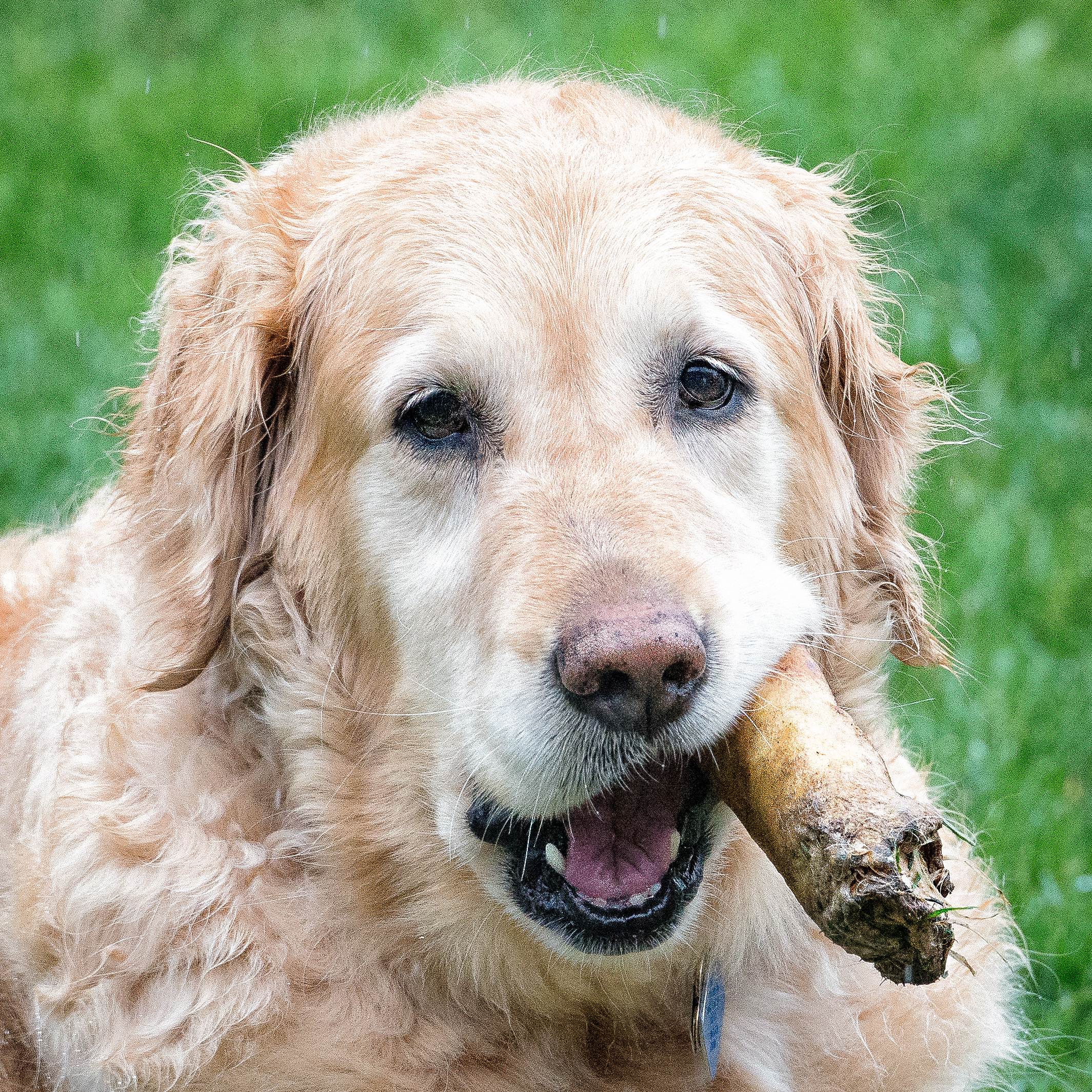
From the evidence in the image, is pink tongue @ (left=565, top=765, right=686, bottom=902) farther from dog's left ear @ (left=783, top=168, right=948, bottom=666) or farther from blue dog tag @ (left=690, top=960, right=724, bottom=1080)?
dog's left ear @ (left=783, top=168, right=948, bottom=666)

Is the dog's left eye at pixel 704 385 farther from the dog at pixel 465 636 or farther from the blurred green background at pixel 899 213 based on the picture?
the blurred green background at pixel 899 213

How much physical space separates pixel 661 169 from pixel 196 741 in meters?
1.69

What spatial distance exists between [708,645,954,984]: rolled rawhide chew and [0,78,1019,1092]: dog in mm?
98

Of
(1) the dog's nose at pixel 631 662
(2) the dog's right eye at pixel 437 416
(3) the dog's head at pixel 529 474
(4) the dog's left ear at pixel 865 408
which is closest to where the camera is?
(1) the dog's nose at pixel 631 662

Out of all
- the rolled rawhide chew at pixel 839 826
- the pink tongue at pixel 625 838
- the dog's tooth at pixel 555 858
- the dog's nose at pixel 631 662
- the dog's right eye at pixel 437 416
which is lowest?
the dog's tooth at pixel 555 858

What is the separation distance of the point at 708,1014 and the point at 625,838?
1.76ft

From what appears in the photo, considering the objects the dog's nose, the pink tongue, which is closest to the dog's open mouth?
the pink tongue

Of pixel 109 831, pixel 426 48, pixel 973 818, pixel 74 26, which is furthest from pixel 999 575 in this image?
pixel 74 26

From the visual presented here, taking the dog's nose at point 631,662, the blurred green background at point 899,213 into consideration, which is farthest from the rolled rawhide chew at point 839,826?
the blurred green background at point 899,213

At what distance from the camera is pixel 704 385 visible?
3285 mm

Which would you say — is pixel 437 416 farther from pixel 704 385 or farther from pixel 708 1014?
pixel 708 1014

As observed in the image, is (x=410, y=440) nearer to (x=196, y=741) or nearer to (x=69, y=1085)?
(x=196, y=741)

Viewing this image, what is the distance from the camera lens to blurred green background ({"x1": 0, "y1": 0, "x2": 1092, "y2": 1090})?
17.7 ft

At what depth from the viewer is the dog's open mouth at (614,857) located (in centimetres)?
299
